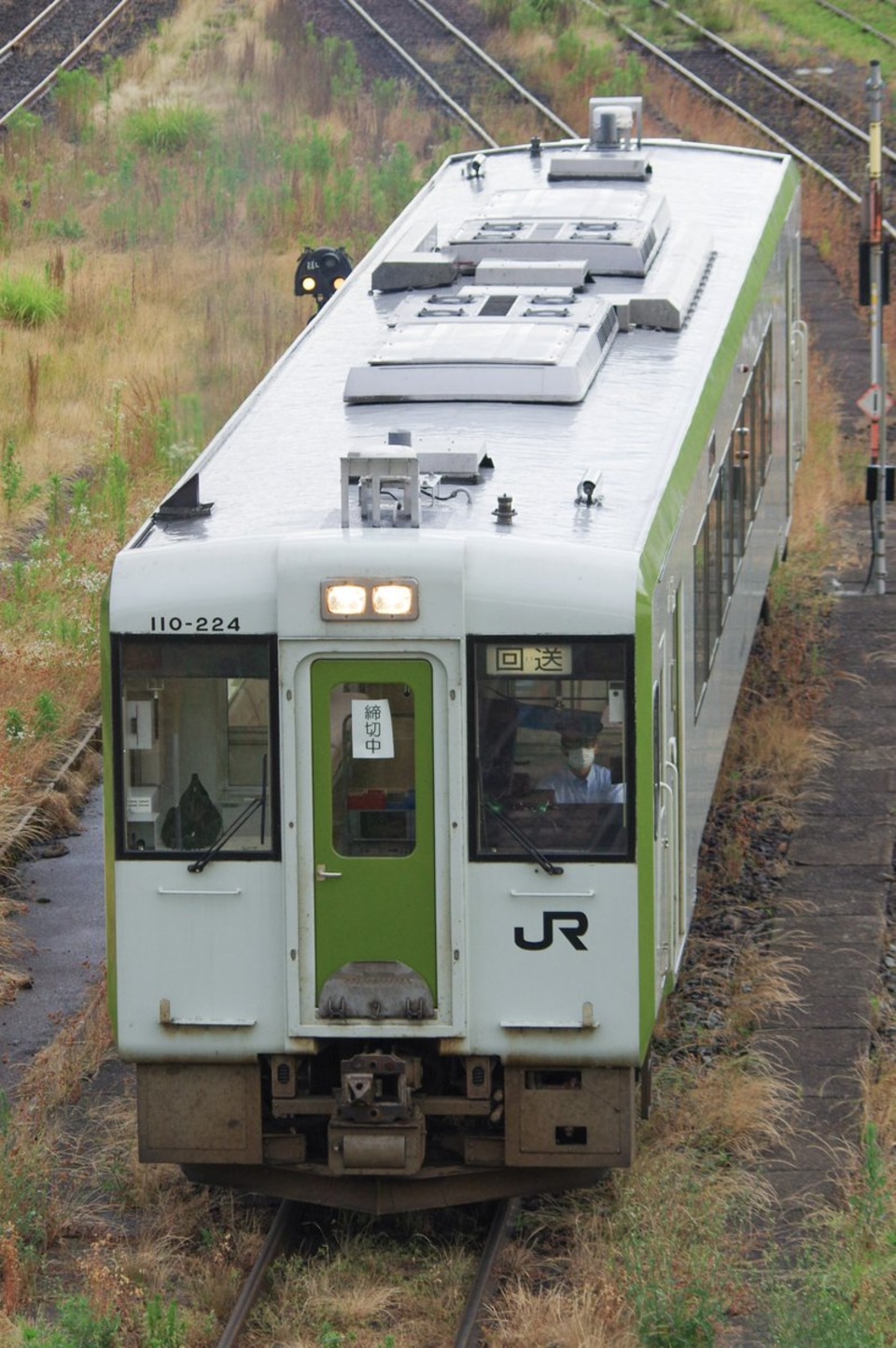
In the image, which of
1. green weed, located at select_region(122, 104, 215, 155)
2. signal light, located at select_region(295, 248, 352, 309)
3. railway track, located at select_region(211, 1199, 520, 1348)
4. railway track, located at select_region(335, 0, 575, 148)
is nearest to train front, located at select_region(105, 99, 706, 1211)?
railway track, located at select_region(211, 1199, 520, 1348)

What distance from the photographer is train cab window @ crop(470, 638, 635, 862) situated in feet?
26.9

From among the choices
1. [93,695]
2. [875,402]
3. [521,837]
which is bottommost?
[93,695]

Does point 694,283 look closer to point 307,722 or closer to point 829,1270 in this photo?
point 307,722

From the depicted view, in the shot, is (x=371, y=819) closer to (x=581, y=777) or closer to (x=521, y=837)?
(x=521, y=837)

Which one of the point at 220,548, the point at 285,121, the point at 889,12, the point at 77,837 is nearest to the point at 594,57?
the point at 285,121

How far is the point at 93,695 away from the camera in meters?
15.3

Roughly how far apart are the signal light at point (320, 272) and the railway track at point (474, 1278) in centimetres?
859

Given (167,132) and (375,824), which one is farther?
(167,132)

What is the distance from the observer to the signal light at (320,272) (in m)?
16.3

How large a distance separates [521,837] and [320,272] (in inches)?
347

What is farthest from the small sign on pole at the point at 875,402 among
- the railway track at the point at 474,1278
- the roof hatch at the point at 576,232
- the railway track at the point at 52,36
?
the railway track at the point at 52,36

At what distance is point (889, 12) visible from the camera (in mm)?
36312

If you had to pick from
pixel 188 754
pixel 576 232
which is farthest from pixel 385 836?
pixel 576 232

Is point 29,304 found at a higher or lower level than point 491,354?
lower
